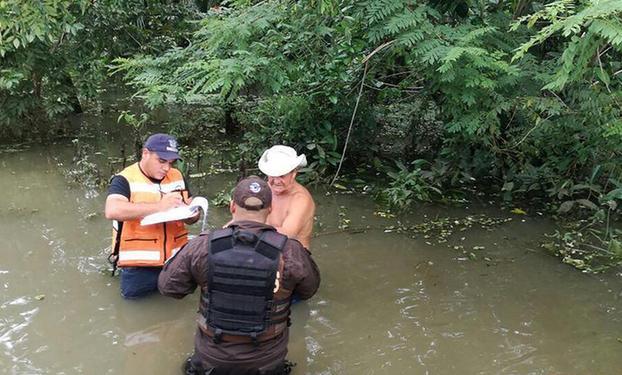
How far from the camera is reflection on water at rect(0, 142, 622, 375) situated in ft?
14.0

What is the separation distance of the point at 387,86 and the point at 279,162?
4270mm

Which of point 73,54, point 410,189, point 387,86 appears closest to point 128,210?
point 410,189

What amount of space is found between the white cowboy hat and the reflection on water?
4.23ft

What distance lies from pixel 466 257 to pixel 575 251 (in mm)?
1131

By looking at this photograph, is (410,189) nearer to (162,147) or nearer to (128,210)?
(162,147)

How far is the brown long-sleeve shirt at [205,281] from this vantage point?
125 inches

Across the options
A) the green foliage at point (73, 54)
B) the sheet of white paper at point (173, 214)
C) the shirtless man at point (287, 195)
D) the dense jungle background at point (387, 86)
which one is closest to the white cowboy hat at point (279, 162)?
the shirtless man at point (287, 195)

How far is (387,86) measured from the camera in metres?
8.26

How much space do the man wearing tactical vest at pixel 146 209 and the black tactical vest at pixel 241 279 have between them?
1.47m

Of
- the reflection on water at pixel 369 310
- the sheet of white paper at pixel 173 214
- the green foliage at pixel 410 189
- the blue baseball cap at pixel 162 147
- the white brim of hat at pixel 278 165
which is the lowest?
the reflection on water at pixel 369 310

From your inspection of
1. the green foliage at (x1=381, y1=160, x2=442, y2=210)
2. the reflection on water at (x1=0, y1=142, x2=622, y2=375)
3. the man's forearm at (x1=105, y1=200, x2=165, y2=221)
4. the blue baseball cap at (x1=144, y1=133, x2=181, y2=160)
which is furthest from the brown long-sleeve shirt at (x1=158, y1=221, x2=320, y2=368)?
the green foliage at (x1=381, y1=160, x2=442, y2=210)

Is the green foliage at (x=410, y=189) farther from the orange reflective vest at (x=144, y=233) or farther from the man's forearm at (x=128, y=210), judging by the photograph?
the man's forearm at (x=128, y=210)

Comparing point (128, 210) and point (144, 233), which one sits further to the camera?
point (144, 233)

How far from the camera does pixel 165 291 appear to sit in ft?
10.8
